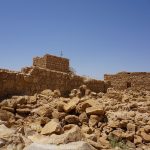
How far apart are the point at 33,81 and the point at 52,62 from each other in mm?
5712

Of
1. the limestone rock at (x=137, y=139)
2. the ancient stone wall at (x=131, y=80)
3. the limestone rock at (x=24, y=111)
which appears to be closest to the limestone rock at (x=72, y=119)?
the limestone rock at (x=24, y=111)

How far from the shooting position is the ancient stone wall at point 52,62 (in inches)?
639

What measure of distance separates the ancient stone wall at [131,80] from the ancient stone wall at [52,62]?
22.5ft

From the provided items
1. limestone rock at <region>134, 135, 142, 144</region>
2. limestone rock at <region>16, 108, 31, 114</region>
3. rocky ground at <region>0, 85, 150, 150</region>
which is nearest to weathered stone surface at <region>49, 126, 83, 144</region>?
rocky ground at <region>0, 85, 150, 150</region>

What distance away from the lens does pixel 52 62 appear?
16500 mm

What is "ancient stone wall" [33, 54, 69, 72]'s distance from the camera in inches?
639

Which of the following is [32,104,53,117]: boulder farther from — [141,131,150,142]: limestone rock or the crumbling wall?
[141,131,150,142]: limestone rock

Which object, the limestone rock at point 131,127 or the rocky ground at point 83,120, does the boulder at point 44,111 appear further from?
the limestone rock at point 131,127

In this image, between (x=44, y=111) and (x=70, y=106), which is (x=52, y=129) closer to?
(x=44, y=111)

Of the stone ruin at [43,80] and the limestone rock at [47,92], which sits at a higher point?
the stone ruin at [43,80]

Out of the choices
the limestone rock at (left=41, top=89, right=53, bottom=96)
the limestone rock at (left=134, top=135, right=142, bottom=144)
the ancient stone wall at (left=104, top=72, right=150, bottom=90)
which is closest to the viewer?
the limestone rock at (left=134, top=135, right=142, bottom=144)

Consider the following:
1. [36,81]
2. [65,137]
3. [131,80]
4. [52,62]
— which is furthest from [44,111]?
[131,80]

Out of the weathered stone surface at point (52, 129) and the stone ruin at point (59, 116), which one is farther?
the stone ruin at point (59, 116)

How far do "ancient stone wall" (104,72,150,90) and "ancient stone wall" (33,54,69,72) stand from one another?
270 inches
